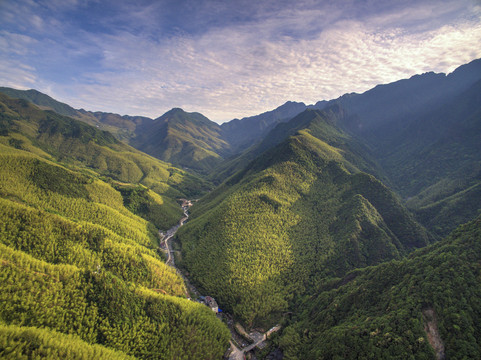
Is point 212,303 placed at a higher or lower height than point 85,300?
lower

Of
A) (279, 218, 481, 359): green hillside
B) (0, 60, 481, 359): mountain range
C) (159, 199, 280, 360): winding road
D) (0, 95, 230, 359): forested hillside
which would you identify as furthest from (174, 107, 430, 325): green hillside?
(279, 218, 481, 359): green hillside

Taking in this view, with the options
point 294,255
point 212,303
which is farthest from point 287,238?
point 212,303

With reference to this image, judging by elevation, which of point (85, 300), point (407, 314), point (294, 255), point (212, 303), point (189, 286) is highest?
point (407, 314)

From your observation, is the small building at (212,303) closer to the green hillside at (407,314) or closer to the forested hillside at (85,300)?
the forested hillside at (85,300)

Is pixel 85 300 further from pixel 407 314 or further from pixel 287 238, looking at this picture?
pixel 287 238

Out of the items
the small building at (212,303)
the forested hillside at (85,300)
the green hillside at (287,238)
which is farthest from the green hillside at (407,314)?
the forested hillside at (85,300)

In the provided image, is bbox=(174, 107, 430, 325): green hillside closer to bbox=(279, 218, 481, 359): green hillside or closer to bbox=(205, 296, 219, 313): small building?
bbox=(205, 296, 219, 313): small building

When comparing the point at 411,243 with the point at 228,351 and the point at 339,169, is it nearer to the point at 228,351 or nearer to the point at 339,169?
the point at 339,169

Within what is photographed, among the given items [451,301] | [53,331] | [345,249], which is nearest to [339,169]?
[345,249]
